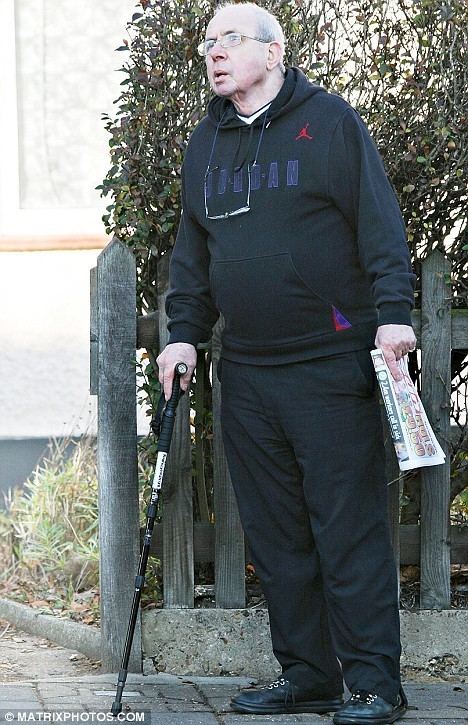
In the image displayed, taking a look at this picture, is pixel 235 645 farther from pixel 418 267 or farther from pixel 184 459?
pixel 418 267

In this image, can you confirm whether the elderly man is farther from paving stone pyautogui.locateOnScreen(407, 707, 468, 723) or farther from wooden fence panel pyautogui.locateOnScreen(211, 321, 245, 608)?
wooden fence panel pyautogui.locateOnScreen(211, 321, 245, 608)

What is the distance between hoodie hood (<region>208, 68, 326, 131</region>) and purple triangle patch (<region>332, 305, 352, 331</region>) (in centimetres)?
63

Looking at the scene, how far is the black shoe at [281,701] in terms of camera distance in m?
3.90

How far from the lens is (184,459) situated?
4.32 metres

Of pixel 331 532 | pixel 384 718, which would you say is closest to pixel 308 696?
pixel 384 718

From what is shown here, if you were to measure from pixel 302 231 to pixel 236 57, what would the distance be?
1.86ft

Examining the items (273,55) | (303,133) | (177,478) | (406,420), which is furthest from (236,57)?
(177,478)

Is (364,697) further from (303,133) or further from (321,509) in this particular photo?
(303,133)

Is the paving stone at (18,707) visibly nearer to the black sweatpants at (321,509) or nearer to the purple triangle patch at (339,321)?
the black sweatpants at (321,509)

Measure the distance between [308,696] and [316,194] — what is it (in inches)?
63.4

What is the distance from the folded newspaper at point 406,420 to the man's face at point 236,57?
91 cm

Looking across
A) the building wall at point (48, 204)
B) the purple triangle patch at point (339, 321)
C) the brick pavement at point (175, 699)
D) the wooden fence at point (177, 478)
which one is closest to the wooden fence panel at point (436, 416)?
the wooden fence at point (177, 478)

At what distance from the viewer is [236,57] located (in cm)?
370

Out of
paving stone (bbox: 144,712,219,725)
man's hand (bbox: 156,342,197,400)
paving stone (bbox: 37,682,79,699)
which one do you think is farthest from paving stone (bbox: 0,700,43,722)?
man's hand (bbox: 156,342,197,400)
